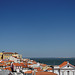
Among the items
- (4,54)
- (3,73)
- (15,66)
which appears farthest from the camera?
(4,54)

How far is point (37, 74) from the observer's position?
41.1m

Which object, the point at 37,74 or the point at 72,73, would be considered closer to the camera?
the point at 37,74

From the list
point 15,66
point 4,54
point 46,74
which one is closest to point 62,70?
point 46,74

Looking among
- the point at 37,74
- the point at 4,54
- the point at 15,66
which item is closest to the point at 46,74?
the point at 37,74

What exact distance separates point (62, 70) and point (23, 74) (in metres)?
12.2

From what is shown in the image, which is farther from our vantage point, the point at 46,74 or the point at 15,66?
the point at 15,66

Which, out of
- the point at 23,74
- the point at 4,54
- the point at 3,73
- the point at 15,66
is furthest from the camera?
the point at 4,54

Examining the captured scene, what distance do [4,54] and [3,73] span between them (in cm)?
13978

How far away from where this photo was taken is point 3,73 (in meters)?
40.3

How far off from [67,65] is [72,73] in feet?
9.45

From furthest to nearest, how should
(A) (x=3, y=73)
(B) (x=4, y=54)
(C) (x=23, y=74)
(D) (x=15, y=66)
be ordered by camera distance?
(B) (x=4, y=54)
(D) (x=15, y=66)
(C) (x=23, y=74)
(A) (x=3, y=73)

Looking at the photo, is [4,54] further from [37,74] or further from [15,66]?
[37,74]

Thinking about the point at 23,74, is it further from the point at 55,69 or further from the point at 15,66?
the point at 15,66

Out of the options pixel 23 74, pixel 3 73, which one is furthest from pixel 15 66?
pixel 3 73
